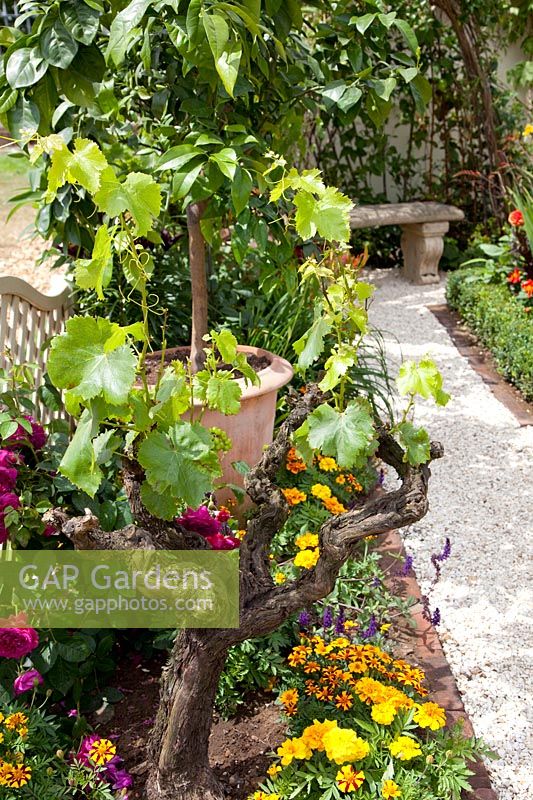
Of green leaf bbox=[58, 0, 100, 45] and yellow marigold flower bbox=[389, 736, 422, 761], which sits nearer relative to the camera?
yellow marigold flower bbox=[389, 736, 422, 761]

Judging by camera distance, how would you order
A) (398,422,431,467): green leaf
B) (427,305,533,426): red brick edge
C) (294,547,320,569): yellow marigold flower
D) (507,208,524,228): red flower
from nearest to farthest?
(398,422,431,467): green leaf
(294,547,320,569): yellow marigold flower
(427,305,533,426): red brick edge
(507,208,524,228): red flower

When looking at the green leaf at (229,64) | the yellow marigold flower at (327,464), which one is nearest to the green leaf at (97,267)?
the green leaf at (229,64)

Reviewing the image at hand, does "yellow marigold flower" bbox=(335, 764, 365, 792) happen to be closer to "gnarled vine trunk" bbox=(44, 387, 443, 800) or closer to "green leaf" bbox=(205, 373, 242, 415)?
"gnarled vine trunk" bbox=(44, 387, 443, 800)

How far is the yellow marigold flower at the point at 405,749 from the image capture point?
164cm

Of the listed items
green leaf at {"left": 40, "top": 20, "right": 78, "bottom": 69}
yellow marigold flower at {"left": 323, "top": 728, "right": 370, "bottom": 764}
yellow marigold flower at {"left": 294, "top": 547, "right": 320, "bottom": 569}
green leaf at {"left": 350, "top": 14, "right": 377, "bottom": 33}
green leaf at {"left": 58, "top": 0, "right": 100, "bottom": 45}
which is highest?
Answer: green leaf at {"left": 350, "top": 14, "right": 377, "bottom": 33}

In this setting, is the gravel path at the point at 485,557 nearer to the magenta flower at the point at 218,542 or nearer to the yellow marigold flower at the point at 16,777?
the magenta flower at the point at 218,542

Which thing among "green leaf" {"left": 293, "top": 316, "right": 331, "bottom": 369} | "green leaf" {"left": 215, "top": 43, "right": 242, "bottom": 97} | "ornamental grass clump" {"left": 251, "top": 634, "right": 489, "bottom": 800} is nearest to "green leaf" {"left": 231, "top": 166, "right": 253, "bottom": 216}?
"green leaf" {"left": 215, "top": 43, "right": 242, "bottom": 97}

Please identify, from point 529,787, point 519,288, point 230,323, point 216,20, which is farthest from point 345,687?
point 519,288

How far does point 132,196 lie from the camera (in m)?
1.28

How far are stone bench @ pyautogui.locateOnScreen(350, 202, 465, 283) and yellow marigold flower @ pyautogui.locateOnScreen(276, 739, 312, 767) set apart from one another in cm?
461

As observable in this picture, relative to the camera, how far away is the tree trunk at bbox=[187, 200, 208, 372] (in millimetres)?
2779

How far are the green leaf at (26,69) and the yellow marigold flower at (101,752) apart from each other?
1502 mm

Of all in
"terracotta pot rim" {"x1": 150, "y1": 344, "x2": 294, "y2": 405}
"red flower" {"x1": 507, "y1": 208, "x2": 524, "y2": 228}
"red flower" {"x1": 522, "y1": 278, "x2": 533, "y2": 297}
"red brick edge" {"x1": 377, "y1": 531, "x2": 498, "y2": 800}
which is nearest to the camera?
"red brick edge" {"x1": 377, "y1": 531, "x2": 498, "y2": 800}

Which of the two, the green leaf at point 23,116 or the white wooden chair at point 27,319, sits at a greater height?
the green leaf at point 23,116
